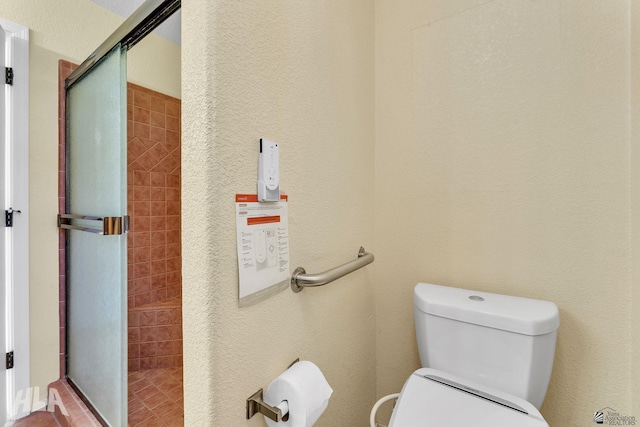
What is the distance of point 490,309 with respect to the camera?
833mm

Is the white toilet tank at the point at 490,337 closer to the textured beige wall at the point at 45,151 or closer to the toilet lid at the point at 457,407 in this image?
the toilet lid at the point at 457,407

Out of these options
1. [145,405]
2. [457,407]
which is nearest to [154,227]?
[145,405]

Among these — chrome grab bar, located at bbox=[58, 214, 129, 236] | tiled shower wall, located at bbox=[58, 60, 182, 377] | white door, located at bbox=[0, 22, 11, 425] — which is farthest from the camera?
tiled shower wall, located at bbox=[58, 60, 182, 377]

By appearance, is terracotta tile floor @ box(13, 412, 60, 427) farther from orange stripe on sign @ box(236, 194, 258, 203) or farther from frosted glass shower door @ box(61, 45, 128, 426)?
orange stripe on sign @ box(236, 194, 258, 203)

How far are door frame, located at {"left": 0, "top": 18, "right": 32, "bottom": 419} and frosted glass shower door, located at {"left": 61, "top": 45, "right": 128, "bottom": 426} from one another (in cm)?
14

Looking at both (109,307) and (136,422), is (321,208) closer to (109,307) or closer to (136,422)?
(109,307)

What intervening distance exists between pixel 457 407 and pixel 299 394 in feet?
1.56

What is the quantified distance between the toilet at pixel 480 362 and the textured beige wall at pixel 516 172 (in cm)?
16

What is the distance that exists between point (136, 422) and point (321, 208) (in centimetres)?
133

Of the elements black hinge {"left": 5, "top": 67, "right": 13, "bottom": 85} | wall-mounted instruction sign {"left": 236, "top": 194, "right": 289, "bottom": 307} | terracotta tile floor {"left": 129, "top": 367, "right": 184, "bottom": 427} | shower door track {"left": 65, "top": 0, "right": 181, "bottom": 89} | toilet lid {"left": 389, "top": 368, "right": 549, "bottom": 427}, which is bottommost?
terracotta tile floor {"left": 129, "top": 367, "right": 184, "bottom": 427}

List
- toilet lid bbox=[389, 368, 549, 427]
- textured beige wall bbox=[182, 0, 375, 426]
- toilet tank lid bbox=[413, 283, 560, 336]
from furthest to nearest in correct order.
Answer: toilet tank lid bbox=[413, 283, 560, 336] → toilet lid bbox=[389, 368, 549, 427] → textured beige wall bbox=[182, 0, 375, 426]

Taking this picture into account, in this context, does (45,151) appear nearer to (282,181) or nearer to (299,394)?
(282,181)

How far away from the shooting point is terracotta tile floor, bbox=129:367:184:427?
1218 millimetres

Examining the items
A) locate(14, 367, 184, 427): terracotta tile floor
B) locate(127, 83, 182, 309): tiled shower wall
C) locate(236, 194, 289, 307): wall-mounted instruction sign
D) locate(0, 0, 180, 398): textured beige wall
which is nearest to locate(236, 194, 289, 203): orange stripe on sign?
locate(236, 194, 289, 307): wall-mounted instruction sign
